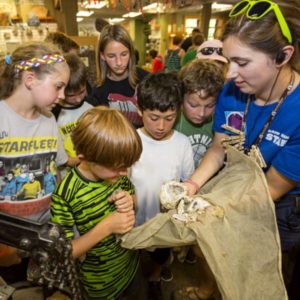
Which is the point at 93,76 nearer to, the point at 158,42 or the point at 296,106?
the point at 296,106

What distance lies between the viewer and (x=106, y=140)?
91 centimetres

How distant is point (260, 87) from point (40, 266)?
2.89ft

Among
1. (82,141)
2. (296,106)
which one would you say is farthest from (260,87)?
(82,141)

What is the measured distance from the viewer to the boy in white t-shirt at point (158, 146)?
1285 mm

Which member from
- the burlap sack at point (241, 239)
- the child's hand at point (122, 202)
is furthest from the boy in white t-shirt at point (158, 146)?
the burlap sack at point (241, 239)

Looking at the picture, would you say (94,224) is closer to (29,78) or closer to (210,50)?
(29,78)

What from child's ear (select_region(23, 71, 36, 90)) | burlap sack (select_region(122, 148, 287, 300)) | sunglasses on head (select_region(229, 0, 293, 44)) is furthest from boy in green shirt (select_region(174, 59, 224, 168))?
child's ear (select_region(23, 71, 36, 90))

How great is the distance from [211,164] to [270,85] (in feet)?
1.39

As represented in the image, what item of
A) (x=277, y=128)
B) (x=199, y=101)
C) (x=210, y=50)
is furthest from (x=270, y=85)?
(x=210, y=50)

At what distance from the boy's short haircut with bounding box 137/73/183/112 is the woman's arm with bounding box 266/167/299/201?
0.56 meters

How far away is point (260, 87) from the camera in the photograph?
37.2 inches

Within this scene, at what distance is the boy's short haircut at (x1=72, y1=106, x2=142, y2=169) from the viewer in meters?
0.91

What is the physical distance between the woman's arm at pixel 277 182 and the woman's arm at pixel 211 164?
26 cm

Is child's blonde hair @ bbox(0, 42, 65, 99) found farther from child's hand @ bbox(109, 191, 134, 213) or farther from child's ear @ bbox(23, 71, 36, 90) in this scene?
child's hand @ bbox(109, 191, 134, 213)
